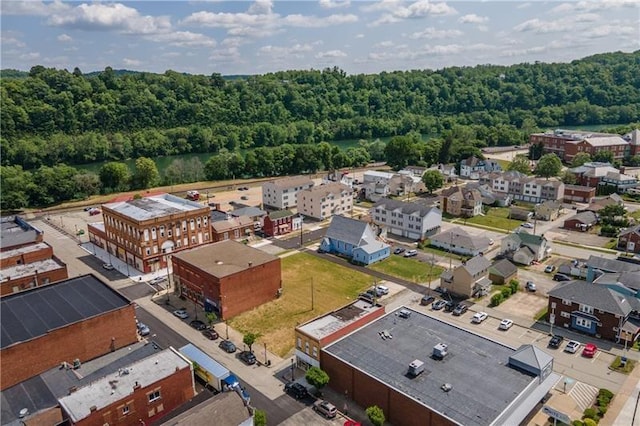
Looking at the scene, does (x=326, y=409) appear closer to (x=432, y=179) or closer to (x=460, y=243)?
(x=460, y=243)

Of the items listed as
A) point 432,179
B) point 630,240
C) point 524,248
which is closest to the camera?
point 524,248

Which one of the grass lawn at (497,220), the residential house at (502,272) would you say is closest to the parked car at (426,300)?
the residential house at (502,272)

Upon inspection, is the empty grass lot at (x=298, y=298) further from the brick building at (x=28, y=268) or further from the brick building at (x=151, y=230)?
the brick building at (x=28, y=268)

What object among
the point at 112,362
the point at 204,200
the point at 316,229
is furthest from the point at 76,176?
the point at 112,362

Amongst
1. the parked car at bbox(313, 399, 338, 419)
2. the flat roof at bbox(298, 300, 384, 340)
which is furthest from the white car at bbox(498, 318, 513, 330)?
the parked car at bbox(313, 399, 338, 419)

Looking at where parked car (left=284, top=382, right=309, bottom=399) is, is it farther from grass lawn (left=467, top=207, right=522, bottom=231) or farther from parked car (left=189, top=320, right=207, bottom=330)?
grass lawn (left=467, top=207, right=522, bottom=231)

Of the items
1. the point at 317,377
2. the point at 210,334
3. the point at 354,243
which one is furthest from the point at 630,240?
the point at 210,334
